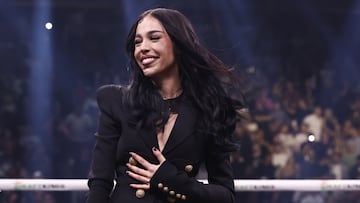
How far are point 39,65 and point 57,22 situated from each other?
2.02 ft

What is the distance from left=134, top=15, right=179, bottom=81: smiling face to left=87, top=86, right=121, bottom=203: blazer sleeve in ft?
0.39

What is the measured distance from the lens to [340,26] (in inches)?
333

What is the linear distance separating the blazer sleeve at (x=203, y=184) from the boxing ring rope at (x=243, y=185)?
1.27 m

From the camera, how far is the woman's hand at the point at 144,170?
144 centimetres

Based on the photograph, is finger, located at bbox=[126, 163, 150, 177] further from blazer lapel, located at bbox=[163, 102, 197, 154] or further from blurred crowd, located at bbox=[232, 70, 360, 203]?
blurred crowd, located at bbox=[232, 70, 360, 203]

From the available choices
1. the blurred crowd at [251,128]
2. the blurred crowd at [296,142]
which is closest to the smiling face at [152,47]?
Answer: the blurred crowd at [251,128]

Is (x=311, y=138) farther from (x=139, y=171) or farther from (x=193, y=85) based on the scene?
(x=139, y=171)

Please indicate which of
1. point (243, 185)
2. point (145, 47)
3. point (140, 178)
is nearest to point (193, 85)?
point (145, 47)

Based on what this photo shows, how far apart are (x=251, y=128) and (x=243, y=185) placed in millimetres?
3791

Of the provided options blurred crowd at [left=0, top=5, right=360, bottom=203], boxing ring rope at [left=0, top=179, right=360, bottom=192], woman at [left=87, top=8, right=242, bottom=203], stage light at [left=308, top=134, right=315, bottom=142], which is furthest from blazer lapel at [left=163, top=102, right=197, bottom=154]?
stage light at [left=308, top=134, right=315, bottom=142]

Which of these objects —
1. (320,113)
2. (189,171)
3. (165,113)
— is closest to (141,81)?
(165,113)

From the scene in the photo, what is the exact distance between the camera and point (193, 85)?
1562mm

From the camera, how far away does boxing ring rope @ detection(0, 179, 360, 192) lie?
2.75 m

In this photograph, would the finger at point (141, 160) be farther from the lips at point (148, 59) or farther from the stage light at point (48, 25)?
the stage light at point (48, 25)
